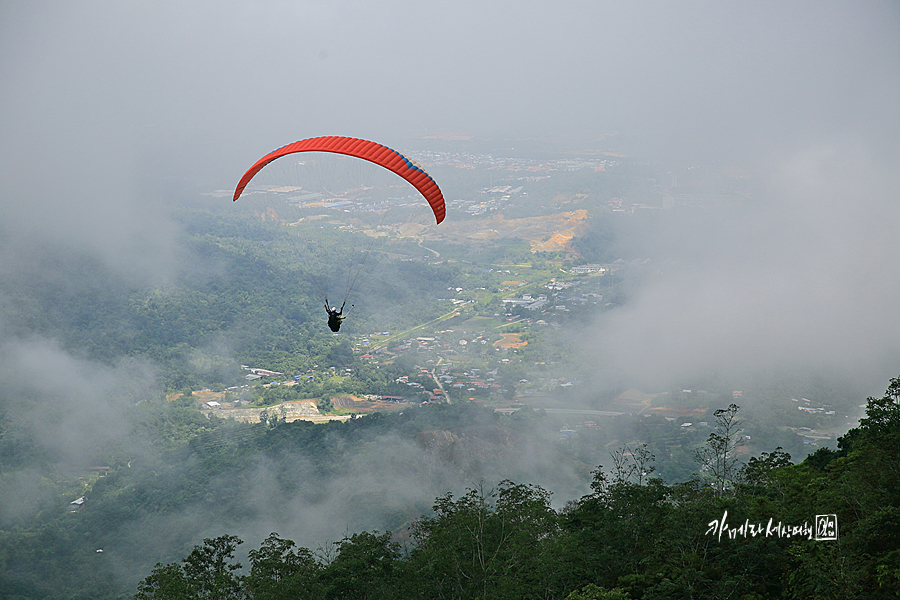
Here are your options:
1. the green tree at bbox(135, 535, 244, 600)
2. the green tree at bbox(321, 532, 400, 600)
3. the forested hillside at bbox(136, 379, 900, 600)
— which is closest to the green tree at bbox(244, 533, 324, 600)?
the forested hillside at bbox(136, 379, 900, 600)

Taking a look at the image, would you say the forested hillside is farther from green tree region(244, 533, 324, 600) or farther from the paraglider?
the paraglider

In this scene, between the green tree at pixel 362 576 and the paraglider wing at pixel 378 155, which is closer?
the paraglider wing at pixel 378 155

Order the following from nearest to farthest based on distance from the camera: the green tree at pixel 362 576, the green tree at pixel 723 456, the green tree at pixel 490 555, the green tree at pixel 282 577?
1. the green tree at pixel 490 555
2. the green tree at pixel 282 577
3. the green tree at pixel 362 576
4. the green tree at pixel 723 456

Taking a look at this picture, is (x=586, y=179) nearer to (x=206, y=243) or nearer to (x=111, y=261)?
(x=206, y=243)

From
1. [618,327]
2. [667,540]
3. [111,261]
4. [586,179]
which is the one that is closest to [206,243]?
[111,261]

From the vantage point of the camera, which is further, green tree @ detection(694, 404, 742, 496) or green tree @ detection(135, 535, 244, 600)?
green tree @ detection(694, 404, 742, 496)

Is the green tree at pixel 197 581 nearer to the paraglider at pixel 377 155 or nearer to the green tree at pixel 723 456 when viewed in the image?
the paraglider at pixel 377 155

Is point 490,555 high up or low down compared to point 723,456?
down

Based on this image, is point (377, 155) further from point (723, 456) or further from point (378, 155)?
point (723, 456)

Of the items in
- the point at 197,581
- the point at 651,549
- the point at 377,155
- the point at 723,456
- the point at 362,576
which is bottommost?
the point at 197,581

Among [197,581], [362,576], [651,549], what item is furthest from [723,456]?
[197,581]

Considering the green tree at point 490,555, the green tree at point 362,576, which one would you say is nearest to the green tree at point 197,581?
the green tree at point 362,576
